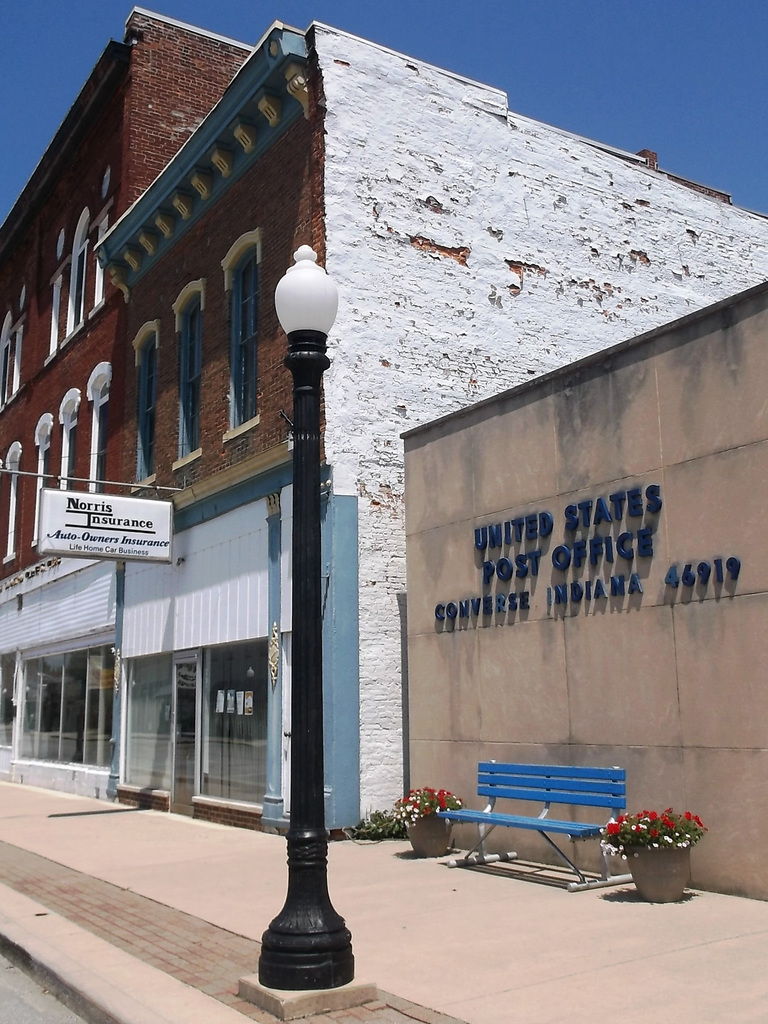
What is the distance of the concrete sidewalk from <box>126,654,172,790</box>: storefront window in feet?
18.0

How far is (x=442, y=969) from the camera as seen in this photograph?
20.4 feet

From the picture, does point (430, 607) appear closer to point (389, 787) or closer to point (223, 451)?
point (389, 787)

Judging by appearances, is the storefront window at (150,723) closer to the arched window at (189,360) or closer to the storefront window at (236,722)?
the storefront window at (236,722)

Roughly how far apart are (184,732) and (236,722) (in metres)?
1.81

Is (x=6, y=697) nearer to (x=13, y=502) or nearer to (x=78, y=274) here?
(x=13, y=502)

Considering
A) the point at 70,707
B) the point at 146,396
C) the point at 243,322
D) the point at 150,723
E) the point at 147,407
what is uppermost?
the point at 243,322

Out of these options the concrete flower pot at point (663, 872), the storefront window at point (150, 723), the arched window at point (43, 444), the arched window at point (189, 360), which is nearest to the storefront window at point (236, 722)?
→ the storefront window at point (150, 723)

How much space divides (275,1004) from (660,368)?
586cm

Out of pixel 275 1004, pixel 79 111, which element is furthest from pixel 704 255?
pixel 275 1004

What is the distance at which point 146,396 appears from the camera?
18.7 metres

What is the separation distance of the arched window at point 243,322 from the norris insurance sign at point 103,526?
212 cm

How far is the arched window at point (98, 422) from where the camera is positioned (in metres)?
20.5

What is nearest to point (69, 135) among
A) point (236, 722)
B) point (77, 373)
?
point (77, 373)

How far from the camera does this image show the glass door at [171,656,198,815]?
51.6ft
